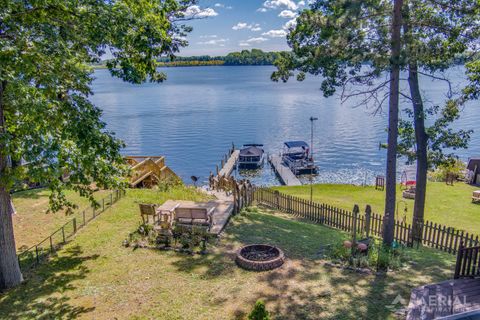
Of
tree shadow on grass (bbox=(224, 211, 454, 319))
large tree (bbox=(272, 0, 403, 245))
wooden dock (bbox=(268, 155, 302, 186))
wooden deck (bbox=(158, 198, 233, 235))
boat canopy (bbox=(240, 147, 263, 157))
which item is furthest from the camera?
boat canopy (bbox=(240, 147, 263, 157))

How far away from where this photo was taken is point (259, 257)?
33.2 feet

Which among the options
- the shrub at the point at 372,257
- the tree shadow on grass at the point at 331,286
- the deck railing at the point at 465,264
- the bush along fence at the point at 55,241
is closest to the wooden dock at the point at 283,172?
the bush along fence at the point at 55,241

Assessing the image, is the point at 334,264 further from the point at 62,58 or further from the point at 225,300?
the point at 62,58

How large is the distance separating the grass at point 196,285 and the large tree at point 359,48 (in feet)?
10.9

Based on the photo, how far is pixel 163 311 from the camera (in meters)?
7.75

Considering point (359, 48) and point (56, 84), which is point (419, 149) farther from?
point (56, 84)

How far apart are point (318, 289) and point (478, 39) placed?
430 inches

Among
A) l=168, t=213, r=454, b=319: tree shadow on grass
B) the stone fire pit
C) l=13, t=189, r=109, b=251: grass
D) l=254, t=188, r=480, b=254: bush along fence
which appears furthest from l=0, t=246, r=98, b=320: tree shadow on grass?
l=254, t=188, r=480, b=254: bush along fence

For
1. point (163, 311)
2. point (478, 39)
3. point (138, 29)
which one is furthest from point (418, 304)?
point (478, 39)

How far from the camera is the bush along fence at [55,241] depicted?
33.3ft

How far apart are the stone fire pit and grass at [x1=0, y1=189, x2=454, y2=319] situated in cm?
20

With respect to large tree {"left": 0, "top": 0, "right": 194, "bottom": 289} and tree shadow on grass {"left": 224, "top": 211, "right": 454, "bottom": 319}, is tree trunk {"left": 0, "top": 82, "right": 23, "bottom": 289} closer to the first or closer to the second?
large tree {"left": 0, "top": 0, "right": 194, "bottom": 289}

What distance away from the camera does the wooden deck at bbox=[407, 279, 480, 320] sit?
7133 millimetres

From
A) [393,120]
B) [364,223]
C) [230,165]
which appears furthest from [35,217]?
[230,165]
